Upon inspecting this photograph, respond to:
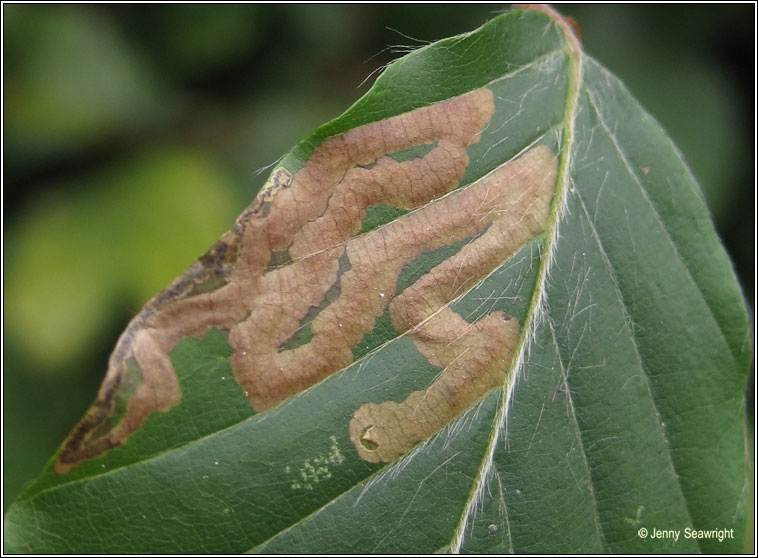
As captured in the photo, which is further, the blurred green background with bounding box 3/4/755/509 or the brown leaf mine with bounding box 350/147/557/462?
the blurred green background with bounding box 3/4/755/509

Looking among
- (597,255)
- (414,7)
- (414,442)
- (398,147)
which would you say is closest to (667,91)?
(414,7)

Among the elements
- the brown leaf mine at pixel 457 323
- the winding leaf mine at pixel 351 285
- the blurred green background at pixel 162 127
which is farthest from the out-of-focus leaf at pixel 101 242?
the brown leaf mine at pixel 457 323

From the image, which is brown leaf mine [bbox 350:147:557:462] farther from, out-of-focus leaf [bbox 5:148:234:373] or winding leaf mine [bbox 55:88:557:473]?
out-of-focus leaf [bbox 5:148:234:373]

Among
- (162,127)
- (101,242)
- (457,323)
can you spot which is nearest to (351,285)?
(457,323)

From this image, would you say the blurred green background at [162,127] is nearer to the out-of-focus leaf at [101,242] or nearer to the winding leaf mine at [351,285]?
the out-of-focus leaf at [101,242]

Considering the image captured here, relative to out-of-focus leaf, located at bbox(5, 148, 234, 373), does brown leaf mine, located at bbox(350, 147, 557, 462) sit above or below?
below

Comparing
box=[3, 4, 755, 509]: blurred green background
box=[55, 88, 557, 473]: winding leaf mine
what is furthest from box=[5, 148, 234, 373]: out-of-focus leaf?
box=[55, 88, 557, 473]: winding leaf mine

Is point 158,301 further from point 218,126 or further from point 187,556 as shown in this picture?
point 218,126
